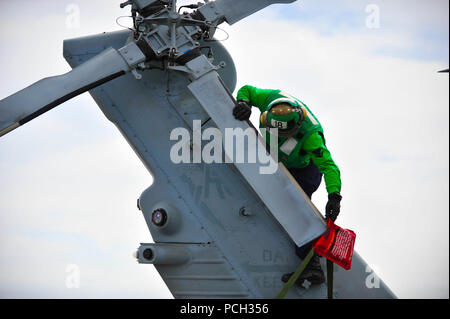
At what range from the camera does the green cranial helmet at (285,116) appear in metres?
6.29

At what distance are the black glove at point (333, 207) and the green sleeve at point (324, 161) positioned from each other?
0.09 metres

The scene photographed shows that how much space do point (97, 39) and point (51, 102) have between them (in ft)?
4.43

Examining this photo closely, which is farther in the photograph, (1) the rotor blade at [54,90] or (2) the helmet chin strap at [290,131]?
(2) the helmet chin strap at [290,131]

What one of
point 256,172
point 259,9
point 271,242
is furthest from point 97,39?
point 271,242

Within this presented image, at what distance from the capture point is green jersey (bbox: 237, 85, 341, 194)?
6.18 meters

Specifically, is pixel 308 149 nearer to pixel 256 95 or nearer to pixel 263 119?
pixel 263 119

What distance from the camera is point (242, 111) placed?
6.15 metres

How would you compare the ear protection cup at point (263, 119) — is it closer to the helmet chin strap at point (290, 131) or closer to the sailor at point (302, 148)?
the sailor at point (302, 148)

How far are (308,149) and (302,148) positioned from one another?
10 cm

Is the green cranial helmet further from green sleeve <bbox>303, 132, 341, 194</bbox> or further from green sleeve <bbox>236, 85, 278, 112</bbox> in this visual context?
green sleeve <bbox>236, 85, 278, 112</bbox>

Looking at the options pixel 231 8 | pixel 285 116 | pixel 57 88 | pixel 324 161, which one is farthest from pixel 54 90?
pixel 324 161

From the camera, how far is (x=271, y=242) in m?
6.54
